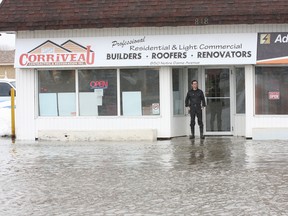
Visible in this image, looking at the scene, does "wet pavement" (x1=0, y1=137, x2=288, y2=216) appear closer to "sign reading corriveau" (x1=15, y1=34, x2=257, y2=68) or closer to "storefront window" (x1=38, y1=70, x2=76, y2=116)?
"storefront window" (x1=38, y1=70, x2=76, y2=116)

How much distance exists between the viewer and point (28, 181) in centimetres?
1139

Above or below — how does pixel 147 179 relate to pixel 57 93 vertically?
below

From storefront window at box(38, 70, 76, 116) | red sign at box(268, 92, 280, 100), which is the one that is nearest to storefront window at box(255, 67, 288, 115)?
red sign at box(268, 92, 280, 100)

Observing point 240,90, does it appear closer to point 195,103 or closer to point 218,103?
point 218,103

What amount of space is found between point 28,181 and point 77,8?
848 centimetres

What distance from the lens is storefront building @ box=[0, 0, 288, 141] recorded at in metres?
18.0

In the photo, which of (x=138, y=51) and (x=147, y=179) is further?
(x=138, y=51)

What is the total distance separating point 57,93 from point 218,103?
5.06 metres

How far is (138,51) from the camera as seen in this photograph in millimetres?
18453

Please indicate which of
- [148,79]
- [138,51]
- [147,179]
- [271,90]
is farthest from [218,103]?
[147,179]

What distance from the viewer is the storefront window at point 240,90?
1900cm

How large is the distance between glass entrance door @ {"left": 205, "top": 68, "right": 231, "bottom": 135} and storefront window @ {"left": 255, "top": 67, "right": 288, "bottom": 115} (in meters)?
1.24

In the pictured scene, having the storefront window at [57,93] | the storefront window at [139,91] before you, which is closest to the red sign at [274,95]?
the storefront window at [139,91]

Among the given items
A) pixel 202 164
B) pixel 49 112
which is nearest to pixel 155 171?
pixel 202 164
